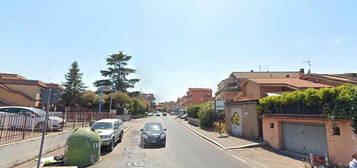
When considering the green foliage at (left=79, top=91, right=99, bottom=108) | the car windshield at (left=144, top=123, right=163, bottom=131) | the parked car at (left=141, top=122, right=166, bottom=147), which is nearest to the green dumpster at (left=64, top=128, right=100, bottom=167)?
the parked car at (left=141, top=122, right=166, bottom=147)

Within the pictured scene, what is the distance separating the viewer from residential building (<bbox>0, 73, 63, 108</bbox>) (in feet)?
102

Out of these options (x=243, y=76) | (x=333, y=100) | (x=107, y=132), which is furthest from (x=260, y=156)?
(x=243, y=76)

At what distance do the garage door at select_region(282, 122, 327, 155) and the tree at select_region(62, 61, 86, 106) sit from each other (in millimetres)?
44040

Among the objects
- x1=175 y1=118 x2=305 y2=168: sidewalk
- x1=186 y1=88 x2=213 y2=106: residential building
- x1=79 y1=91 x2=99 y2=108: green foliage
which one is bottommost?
x1=175 y1=118 x2=305 y2=168: sidewalk

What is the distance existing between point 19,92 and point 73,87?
16.8m

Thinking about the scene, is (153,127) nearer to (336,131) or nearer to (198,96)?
(336,131)

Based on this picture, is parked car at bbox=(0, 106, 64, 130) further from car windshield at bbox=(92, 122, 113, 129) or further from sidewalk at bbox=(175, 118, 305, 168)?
sidewalk at bbox=(175, 118, 305, 168)

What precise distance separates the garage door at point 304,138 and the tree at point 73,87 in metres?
44.0

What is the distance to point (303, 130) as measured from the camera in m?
11.5

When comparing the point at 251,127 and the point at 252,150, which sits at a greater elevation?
the point at 251,127

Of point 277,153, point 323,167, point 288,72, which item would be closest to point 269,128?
point 277,153

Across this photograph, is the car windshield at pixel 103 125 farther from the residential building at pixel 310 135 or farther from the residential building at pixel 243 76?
the residential building at pixel 243 76

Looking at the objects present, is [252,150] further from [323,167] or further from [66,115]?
[66,115]

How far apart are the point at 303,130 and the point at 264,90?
1555cm
